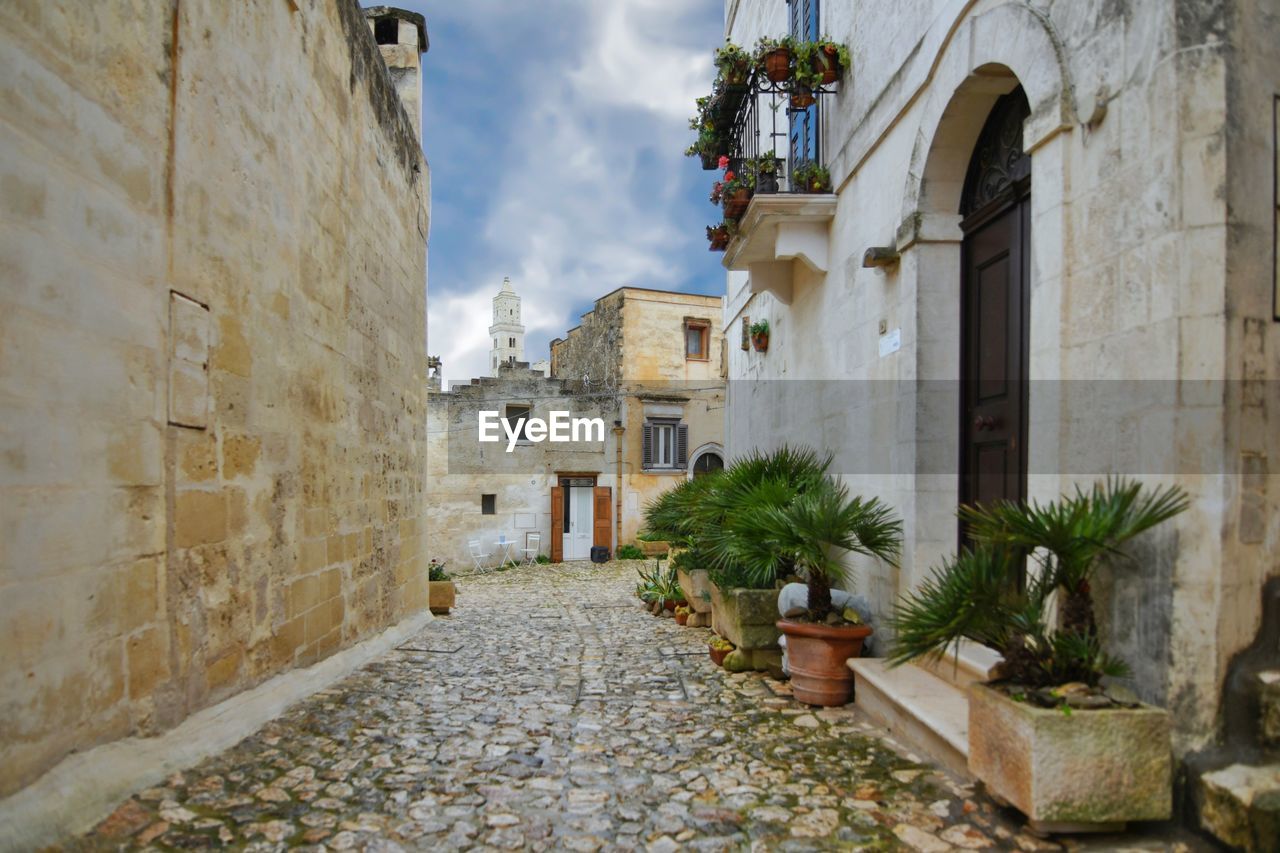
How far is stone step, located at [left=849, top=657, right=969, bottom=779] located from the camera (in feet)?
10.7

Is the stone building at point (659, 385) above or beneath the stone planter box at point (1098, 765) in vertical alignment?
above

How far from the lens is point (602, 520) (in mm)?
21312

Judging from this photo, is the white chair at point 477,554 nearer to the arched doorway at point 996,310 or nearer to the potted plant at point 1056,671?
the arched doorway at point 996,310

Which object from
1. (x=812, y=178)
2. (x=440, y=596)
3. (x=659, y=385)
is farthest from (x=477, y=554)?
(x=812, y=178)

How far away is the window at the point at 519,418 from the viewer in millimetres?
20750

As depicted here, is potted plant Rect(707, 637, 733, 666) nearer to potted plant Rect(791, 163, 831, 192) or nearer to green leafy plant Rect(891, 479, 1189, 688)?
green leafy plant Rect(891, 479, 1189, 688)

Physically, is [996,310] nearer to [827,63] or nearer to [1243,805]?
[1243,805]

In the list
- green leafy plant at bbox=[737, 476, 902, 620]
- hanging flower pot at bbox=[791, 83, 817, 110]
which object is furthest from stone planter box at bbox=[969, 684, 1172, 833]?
hanging flower pot at bbox=[791, 83, 817, 110]

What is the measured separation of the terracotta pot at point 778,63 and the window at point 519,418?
15.4m

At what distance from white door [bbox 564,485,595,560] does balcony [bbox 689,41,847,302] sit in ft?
46.8

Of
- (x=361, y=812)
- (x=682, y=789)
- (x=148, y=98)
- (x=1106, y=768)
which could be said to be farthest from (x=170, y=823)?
(x=1106, y=768)

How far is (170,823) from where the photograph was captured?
274 cm

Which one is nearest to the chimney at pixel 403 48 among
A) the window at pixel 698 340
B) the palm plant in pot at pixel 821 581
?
the palm plant in pot at pixel 821 581

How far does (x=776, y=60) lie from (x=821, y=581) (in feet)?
13.0
